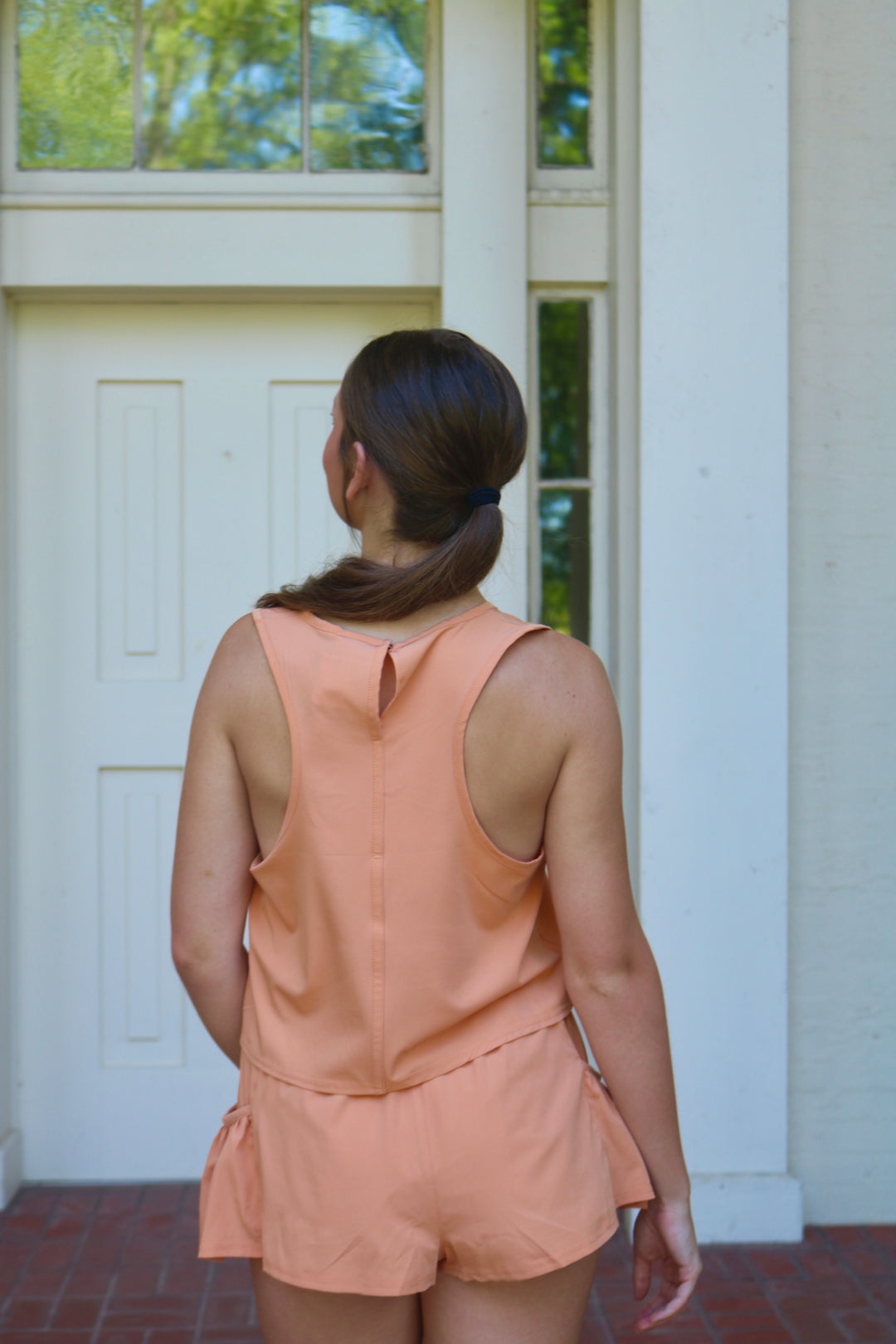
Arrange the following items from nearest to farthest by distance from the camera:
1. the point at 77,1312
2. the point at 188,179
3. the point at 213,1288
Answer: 1. the point at 77,1312
2. the point at 213,1288
3. the point at 188,179

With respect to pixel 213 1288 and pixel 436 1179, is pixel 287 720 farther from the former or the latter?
pixel 213 1288

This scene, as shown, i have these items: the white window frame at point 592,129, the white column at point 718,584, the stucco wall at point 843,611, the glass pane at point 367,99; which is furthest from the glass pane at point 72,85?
the stucco wall at point 843,611

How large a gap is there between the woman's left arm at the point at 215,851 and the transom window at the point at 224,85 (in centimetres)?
256

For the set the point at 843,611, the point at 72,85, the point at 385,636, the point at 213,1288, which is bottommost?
the point at 213,1288

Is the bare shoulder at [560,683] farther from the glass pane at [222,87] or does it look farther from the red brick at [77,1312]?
the glass pane at [222,87]

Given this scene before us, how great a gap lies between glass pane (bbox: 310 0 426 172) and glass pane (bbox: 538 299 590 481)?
0.59 meters

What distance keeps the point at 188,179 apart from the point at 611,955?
2801 mm

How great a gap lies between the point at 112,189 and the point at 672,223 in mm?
1545

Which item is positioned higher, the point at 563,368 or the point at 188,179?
the point at 188,179

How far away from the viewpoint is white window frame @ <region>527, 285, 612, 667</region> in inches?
135

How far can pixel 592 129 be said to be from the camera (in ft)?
11.2

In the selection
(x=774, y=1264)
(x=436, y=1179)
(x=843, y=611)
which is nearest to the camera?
(x=436, y=1179)

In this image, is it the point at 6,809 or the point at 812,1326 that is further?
the point at 6,809

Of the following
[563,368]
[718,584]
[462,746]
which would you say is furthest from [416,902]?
[563,368]
